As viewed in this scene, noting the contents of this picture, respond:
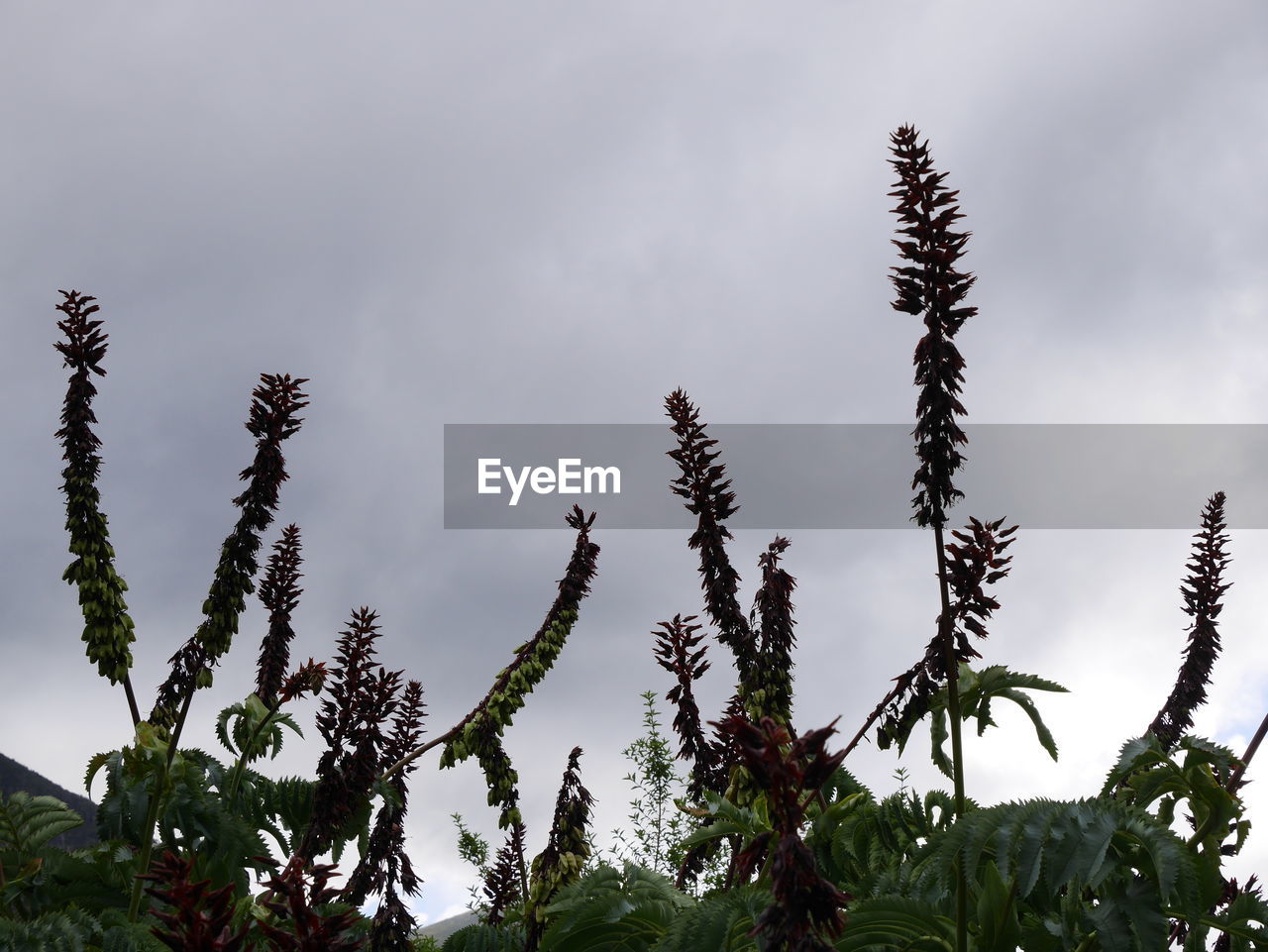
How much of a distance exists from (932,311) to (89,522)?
526cm

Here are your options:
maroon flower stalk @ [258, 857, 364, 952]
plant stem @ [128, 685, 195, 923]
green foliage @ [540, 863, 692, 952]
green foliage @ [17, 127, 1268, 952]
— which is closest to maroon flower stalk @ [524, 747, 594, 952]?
green foliage @ [17, 127, 1268, 952]

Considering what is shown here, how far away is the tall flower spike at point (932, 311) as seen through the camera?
504 centimetres

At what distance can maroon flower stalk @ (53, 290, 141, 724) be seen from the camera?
22.8 feet

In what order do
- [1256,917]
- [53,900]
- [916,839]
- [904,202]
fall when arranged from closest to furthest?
[1256,917] < [904,202] < [916,839] < [53,900]

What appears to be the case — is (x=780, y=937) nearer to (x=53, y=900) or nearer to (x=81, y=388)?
(x=53, y=900)

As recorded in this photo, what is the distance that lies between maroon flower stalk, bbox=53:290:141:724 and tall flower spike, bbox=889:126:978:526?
4907 millimetres

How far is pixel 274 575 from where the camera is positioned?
9133 mm

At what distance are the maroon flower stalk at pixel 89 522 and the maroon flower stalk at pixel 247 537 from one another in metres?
0.47

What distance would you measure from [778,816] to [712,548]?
4.04 metres

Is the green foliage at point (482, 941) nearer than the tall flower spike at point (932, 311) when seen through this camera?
No

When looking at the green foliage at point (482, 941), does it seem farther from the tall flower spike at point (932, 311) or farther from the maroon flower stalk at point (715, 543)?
the tall flower spike at point (932, 311)

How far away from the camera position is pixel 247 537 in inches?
276

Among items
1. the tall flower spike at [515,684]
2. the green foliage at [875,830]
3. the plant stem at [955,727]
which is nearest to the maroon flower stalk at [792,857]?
the plant stem at [955,727]

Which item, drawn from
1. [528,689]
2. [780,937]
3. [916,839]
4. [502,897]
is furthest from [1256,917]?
[502,897]
